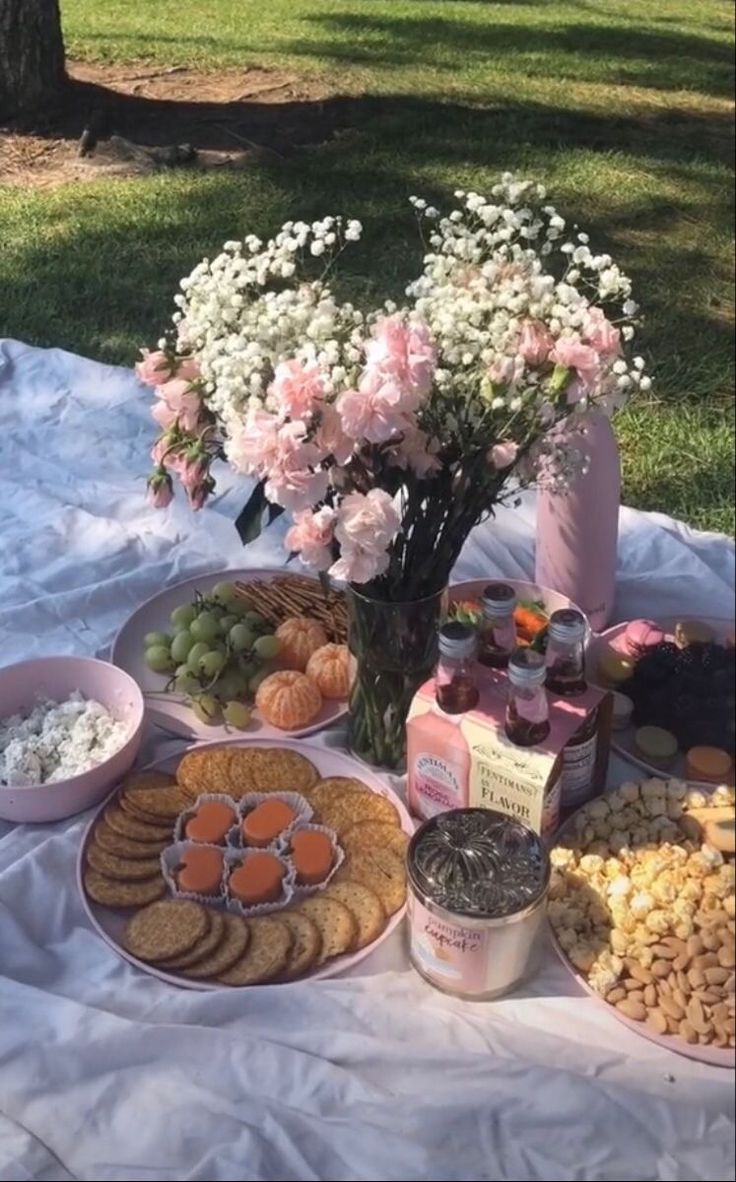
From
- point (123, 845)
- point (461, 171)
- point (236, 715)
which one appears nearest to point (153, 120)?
point (461, 171)

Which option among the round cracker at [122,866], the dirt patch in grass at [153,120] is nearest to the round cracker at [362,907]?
the round cracker at [122,866]

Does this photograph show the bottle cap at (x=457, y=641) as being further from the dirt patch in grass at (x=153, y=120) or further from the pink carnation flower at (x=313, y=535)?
the dirt patch in grass at (x=153, y=120)

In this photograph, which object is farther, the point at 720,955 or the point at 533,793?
the point at 533,793

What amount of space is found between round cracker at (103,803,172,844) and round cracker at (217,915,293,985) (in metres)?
0.09

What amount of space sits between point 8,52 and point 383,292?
13.7 inches

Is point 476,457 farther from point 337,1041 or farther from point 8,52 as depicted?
point 8,52

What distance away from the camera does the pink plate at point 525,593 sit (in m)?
0.85

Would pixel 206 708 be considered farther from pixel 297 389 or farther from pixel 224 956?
pixel 297 389

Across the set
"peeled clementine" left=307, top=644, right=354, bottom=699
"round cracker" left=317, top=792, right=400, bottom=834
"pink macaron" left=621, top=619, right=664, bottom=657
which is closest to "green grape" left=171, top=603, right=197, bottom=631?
"peeled clementine" left=307, top=644, right=354, bottom=699

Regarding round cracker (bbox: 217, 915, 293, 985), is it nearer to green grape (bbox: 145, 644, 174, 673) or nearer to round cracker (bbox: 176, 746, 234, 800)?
round cracker (bbox: 176, 746, 234, 800)

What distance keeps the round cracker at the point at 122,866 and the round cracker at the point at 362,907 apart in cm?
10

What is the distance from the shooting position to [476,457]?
0.65 meters

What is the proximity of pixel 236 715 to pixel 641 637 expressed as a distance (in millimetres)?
272

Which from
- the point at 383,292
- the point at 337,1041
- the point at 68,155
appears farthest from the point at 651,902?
the point at 68,155
